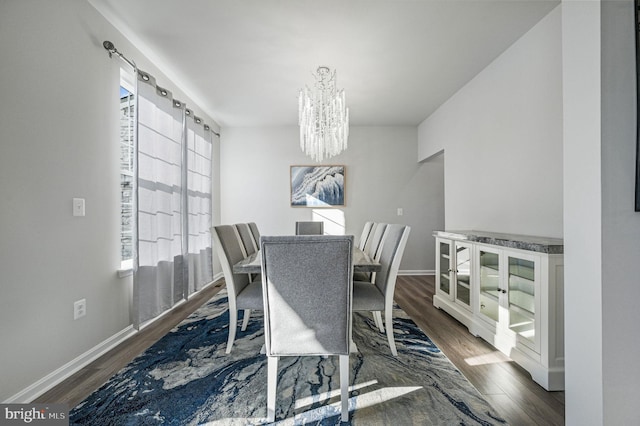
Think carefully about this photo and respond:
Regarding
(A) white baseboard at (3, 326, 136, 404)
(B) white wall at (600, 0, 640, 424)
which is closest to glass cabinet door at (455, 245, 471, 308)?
(B) white wall at (600, 0, 640, 424)

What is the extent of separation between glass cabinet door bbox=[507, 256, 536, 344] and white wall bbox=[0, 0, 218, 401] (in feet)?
9.61

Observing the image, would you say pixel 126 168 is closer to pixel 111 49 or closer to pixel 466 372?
pixel 111 49

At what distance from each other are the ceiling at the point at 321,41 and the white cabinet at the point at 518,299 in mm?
1666

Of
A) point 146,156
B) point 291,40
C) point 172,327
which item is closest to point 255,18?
point 291,40

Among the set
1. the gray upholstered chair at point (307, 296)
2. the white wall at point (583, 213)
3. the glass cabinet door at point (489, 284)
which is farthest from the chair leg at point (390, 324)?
→ the white wall at point (583, 213)

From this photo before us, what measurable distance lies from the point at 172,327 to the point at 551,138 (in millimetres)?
3455

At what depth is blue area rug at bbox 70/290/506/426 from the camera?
138cm

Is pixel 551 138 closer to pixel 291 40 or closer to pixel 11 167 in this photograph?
pixel 291 40

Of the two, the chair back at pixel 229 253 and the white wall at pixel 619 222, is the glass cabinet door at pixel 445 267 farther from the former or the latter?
the chair back at pixel 229 253

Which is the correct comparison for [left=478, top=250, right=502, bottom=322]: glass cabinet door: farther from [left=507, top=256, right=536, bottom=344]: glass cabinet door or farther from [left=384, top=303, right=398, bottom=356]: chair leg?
[left=384, top=303, right=398, bottom=356]: chair leg

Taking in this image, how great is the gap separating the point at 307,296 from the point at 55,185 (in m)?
1.69

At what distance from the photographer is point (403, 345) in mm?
2125

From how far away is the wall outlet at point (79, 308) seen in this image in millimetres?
1815

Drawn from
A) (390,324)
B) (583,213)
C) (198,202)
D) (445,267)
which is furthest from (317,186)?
(583,213)
